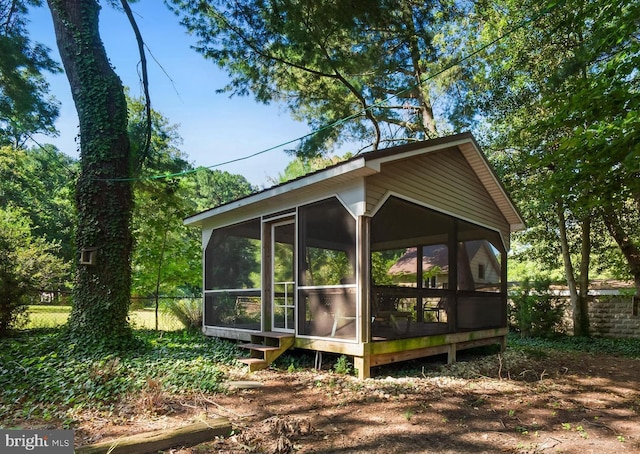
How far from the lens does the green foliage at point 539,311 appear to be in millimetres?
12031

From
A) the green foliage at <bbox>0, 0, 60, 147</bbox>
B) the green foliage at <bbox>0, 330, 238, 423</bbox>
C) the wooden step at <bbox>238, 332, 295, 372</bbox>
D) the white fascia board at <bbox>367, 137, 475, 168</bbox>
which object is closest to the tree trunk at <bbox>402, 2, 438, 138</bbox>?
the white fascia board at <bbox>367, 137, 475, 168</bbox>

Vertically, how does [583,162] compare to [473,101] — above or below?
below

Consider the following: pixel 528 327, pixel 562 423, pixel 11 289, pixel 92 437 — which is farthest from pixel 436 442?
pixel 528 327

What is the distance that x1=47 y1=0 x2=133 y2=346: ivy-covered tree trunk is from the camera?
693 centimetres

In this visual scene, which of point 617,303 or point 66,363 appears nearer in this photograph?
point 66,363

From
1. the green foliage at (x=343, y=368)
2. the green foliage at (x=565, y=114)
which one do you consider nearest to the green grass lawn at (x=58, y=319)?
the green foliage at (x=343, y=368)

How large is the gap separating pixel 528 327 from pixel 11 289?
43.0ft

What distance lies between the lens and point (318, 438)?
366 cm

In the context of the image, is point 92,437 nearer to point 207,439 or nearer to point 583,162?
point 207,439

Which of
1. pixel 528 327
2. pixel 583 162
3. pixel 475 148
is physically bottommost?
pixel 528 327

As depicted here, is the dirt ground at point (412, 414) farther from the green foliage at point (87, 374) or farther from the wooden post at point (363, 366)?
the green foliage at point (87, 374)

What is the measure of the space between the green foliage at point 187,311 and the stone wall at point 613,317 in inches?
461

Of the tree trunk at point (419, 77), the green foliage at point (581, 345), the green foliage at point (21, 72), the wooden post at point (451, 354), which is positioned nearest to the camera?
the wooden post at point (451, 354)
